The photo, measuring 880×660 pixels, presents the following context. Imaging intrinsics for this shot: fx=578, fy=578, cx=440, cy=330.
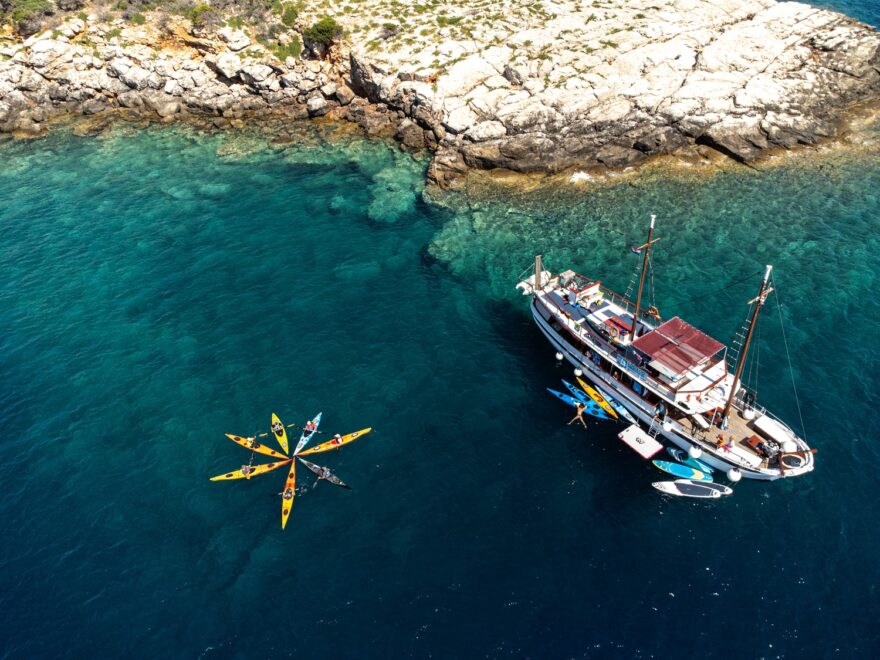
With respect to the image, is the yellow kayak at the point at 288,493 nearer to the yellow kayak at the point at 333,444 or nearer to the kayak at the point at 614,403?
the yellow kayak at the point at 333,444

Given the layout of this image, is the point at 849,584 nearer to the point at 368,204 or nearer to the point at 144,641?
the point at 144,641

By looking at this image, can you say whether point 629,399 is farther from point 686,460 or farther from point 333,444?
point 333,444

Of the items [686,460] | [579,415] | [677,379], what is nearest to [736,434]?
[686,460]

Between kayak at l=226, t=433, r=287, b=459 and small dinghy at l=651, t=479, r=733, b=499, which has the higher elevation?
small dinghy at l=651, t=479, r=733, b=499

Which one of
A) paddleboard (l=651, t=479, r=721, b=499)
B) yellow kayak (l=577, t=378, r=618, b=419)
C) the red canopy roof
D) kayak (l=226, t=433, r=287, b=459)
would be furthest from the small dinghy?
kayak (l=226, t=433, r=287, b=459)

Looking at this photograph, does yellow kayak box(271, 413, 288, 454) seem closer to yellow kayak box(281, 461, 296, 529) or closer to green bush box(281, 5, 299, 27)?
yellow kayak box(281, 461, 296, 529)

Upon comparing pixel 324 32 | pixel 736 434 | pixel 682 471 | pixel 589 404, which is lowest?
pixel 682 471

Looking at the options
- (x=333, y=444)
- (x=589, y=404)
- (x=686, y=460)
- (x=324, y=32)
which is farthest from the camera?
(x=324, y=32)
